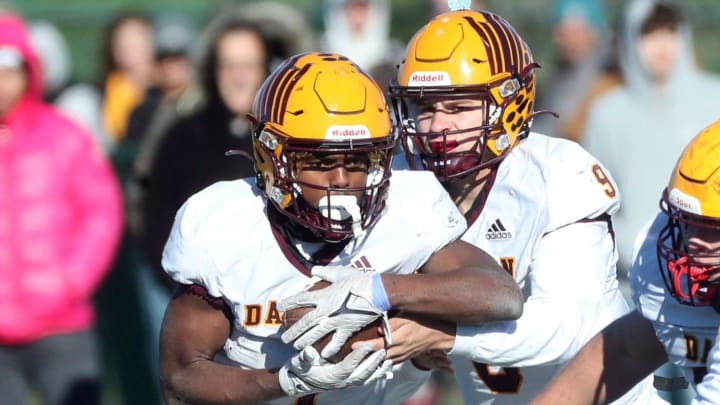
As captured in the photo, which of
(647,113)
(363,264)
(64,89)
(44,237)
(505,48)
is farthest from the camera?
(64,89)

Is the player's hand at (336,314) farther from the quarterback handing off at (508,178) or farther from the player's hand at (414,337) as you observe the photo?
the quarterback handing off at (508,178)

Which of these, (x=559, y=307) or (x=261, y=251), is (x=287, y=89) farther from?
(x=559, y=307)

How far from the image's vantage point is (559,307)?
3.88m

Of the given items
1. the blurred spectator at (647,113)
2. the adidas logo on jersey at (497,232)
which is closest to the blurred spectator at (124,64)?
the blurred spectator at (647,113)

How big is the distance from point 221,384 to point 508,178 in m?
1.07

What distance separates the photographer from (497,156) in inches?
165

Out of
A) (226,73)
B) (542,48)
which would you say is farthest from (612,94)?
(542,48)

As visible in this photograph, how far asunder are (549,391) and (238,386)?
0.83 meters

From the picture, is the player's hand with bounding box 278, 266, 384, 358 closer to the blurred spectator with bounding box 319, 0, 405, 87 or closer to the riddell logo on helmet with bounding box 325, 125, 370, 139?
the riddell logo on helmet with bounding box 325, 125, 370, 139

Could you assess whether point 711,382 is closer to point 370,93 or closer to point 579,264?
point 579,264

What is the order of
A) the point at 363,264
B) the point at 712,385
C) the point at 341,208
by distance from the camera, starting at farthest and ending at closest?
the point at 363,264 < the point at 341,208 < the point at 712,385

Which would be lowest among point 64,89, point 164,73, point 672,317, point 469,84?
point 64,89

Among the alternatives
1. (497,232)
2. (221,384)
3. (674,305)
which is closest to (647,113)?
(497,232)

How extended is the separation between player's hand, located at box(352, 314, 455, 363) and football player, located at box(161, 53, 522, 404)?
6 cm
